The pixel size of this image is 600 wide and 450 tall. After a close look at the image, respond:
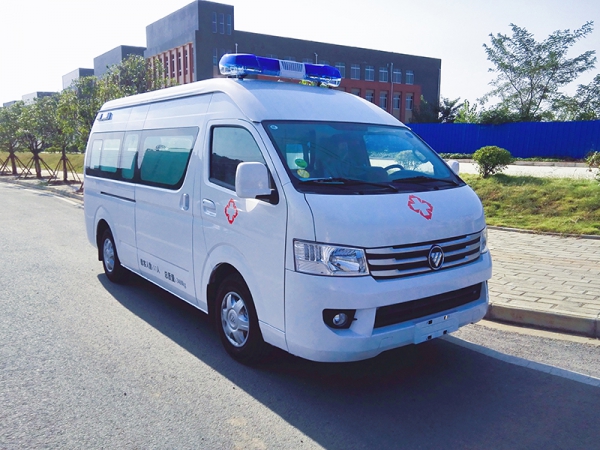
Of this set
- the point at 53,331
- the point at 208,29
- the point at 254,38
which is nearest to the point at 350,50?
the point at 254,38

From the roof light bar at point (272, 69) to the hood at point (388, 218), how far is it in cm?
180

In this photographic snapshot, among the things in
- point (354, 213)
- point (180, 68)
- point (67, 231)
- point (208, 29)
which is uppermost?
point (208, 29)

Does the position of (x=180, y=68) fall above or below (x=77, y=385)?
above

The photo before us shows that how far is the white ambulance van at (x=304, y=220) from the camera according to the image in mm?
3715

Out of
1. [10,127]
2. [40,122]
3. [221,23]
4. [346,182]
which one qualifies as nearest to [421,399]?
[346,182]

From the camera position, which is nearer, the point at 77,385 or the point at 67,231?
the point at 77,385

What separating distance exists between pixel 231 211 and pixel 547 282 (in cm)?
445

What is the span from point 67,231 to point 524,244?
9.54 meters

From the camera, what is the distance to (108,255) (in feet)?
24.1

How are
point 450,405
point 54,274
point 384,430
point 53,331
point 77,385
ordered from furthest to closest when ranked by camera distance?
point 54,274, point 53,331, point 77,385, point 450,405, point 384,430

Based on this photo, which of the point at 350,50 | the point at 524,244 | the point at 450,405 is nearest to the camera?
the point at 450,405

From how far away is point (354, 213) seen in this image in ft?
12.3

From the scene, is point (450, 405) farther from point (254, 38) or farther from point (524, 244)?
point (254, 38)

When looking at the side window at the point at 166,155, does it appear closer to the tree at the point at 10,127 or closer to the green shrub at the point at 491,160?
the green shrub at the point at 491,160
